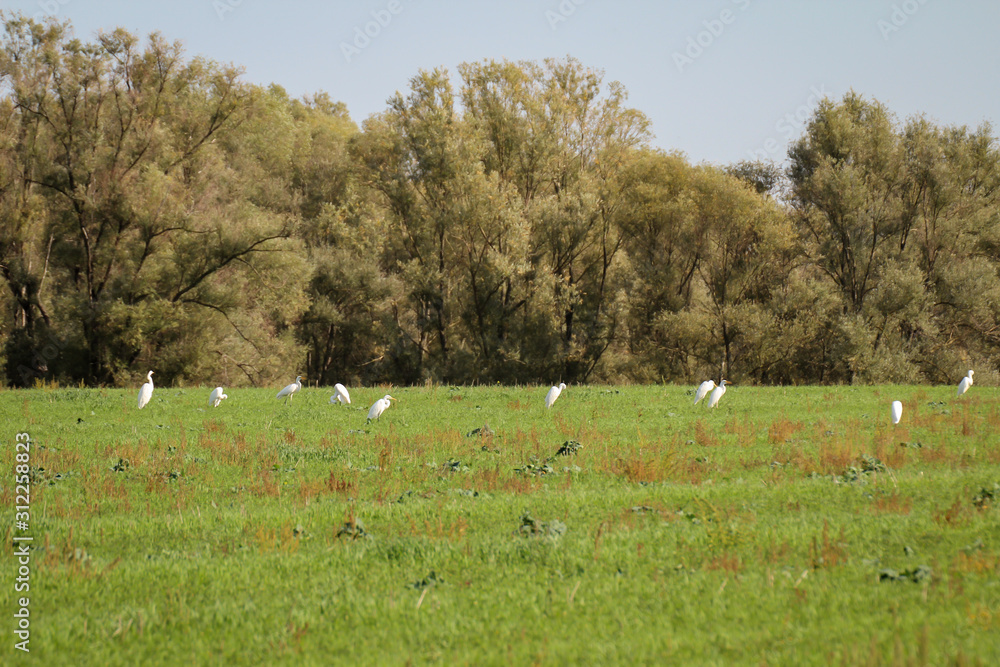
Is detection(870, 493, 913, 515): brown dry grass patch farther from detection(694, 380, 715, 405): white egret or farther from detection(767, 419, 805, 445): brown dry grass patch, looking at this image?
detection(694, 380, 715, 405): white egret

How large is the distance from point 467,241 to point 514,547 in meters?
42.1

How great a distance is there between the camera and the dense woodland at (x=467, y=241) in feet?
132

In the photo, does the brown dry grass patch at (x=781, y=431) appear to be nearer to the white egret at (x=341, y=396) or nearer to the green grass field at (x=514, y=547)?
the green grass field at (x=514, y=547)

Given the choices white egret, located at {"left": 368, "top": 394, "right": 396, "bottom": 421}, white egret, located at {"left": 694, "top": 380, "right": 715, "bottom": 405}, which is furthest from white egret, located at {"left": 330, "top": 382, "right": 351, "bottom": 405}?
white egret, located at {"left": 694, "top": 380, "right": 715, "bottom": 405}

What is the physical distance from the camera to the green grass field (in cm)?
619

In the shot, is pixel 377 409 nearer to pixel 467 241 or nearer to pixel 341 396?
pixel 341 396

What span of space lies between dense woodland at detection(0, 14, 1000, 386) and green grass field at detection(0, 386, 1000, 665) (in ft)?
83.5

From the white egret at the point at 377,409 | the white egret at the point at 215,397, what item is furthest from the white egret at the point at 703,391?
the white egret at the point at 215,397

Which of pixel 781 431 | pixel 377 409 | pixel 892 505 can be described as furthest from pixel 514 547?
pixel 377 409

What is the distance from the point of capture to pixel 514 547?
862cm

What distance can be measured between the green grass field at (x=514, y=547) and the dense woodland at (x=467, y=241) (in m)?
25.5

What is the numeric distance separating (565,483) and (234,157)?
149 ft

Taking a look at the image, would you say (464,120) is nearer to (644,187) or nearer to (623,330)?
(644,187)

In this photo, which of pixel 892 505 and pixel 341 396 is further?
pixel 341 396
